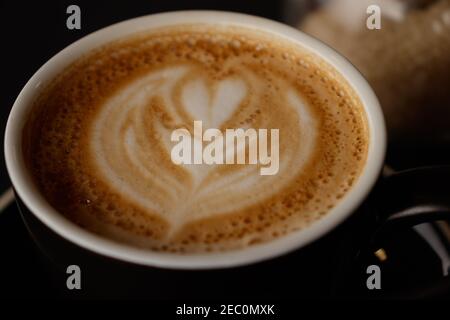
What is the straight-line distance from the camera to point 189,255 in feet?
2.21

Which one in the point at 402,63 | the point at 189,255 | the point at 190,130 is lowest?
the point at 189,255

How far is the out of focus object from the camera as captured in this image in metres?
1.23

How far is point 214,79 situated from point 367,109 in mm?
221

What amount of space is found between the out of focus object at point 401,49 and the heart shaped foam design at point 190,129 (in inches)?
15.5

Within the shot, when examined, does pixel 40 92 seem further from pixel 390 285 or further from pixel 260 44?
pixel 390 285

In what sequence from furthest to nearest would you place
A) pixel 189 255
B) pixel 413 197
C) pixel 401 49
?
pixel 401 49
pixel 413 197
pixel 189 255

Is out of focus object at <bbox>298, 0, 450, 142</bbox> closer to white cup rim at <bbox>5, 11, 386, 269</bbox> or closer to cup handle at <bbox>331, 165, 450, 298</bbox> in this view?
white cup rim at <bbox>5, 11, 386, 269</bbox>

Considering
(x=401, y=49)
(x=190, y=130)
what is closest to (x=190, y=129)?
(x=190, y=130)

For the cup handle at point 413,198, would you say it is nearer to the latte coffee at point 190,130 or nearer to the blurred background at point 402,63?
the latte coffee at point 190,130

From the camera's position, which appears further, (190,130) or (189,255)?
(190,130)

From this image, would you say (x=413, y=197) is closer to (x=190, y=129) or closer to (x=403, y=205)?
(x=403, y=205)

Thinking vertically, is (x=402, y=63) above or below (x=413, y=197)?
above

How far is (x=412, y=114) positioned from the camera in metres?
1.31

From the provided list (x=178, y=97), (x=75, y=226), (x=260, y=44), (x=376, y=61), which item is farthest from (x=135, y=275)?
(x=376, y=61)
